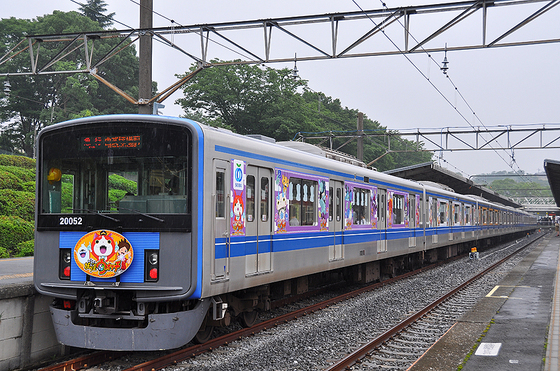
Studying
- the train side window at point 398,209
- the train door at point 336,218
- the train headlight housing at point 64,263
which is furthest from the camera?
the train side window at point 398,209

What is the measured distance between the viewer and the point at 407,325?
9867 mm

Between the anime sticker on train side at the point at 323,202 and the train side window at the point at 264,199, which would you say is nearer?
the train side window at the point at 264,199

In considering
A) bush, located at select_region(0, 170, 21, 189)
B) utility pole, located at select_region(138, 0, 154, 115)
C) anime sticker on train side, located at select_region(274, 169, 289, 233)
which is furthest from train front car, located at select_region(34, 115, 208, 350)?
bush, located at select_region(0, 170, 21, 189)

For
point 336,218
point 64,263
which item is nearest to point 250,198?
point 64,263

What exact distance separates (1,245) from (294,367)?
397 inches

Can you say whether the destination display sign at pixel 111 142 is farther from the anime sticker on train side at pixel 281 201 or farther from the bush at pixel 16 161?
the bush at pixel 16 161

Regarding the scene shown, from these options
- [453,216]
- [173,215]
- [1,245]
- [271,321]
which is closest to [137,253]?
[173,215]

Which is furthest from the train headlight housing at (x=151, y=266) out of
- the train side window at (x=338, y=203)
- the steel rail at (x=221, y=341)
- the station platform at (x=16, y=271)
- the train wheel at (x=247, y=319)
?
the train side window at (x=338, y=203)

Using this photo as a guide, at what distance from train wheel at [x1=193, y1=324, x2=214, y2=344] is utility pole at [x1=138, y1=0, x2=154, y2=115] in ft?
18.0

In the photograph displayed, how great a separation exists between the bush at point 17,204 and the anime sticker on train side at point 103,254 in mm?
9917

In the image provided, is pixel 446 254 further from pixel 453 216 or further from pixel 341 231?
pixel 341 231

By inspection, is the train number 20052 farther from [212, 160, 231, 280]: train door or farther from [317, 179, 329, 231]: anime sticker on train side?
[317, 179, 329, 231]: anime sticker on train side

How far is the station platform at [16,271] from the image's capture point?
27.9 ft

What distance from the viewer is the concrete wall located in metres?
A: 6.83
